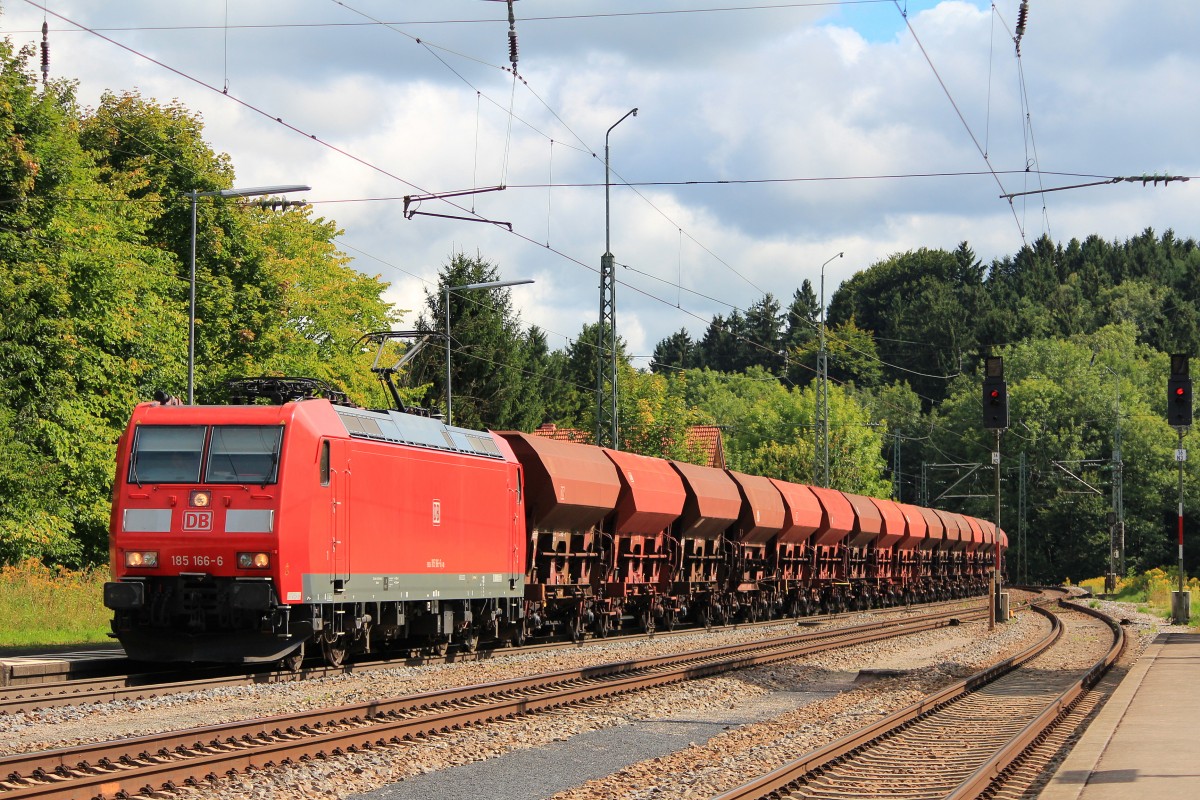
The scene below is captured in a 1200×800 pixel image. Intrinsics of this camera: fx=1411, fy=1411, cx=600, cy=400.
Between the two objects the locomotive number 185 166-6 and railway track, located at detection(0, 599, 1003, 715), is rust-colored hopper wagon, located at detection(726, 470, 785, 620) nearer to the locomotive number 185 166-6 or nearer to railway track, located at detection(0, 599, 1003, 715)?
railway track, located at detection(0, 599, 1003, 715)

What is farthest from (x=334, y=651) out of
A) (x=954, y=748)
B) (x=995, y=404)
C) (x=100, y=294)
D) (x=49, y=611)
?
(x=100, y=294)

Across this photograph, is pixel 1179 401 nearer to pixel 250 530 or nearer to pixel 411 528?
pixel 411 528

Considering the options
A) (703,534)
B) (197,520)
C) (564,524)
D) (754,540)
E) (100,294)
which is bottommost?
(754,540)

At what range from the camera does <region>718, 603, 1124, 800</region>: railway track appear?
36.3 feet

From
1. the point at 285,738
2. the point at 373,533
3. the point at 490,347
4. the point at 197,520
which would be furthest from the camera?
the point at 490,347

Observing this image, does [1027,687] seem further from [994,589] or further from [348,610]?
[994,589]

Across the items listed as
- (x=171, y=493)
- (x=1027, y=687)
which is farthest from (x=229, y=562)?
(x=1027, y=687)

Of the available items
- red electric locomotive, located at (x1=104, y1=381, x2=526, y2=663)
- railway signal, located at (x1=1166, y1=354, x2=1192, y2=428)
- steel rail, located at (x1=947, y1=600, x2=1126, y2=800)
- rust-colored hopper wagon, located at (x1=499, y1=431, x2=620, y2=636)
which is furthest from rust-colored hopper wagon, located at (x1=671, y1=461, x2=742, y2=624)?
red electric locomotive, located at (x1=104, y1=381, x2=526, y2=663)

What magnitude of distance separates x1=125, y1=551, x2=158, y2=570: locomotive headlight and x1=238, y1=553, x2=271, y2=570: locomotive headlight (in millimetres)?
1118

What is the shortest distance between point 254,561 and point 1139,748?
34.0 ft

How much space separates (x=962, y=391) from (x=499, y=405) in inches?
2379

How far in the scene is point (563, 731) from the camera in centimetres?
1436

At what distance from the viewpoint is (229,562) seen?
57.2 feet

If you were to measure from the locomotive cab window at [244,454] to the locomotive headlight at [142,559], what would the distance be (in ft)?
3.83
